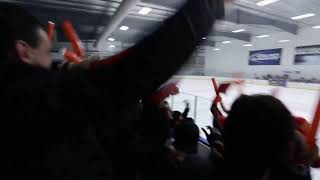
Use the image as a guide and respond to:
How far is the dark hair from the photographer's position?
56 centimetres

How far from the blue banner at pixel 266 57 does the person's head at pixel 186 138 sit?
15.6 m

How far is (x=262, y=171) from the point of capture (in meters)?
0.79

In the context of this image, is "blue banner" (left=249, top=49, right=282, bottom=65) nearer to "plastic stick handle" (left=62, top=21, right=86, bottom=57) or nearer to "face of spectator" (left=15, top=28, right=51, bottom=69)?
"plastic stick handle" (left=62, top=21, right=86, bottom=57)

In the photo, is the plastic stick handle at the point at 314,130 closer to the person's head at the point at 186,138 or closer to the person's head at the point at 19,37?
the person's head at the point at 19,37

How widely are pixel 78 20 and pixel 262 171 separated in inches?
486

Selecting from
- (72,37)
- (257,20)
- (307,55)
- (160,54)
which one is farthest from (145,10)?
(160,54)

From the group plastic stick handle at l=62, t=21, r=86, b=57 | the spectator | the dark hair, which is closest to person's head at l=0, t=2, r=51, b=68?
the dark hair

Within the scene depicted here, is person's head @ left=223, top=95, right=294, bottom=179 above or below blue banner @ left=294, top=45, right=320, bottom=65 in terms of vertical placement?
below

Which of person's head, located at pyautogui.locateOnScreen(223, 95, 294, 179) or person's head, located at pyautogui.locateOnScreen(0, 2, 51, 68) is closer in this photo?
person's head, located at pyautogui.locateOnScreen(0, 2, 51, 68)

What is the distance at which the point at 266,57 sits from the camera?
17031mm

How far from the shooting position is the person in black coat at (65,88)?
498mm

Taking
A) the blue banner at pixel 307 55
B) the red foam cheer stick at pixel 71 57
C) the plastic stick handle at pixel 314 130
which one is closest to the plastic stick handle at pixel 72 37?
the red foam cheer stick at pixel 71 57

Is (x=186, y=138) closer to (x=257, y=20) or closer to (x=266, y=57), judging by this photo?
(x=257, y=20)

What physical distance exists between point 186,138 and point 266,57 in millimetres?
16499
